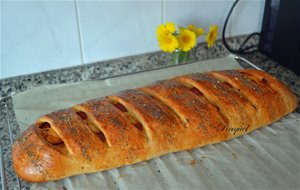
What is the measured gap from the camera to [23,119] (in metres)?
0.98

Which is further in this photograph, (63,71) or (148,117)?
(63,71)

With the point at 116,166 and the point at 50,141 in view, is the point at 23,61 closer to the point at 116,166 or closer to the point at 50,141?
the point at 50,141

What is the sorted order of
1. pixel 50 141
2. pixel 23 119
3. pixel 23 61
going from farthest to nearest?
1. pixel 23 61
2. pixel 23 119
3. pixel 50 141

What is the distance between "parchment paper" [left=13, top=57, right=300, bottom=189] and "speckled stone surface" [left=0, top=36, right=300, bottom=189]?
0.15 ft

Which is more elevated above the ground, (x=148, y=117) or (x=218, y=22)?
(x=218, y=22)

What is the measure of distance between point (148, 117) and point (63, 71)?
432 millimetres

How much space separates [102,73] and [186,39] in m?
0.31

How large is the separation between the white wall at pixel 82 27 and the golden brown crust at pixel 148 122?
296 millimetres

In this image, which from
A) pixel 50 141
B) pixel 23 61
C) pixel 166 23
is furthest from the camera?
pixel 166 23

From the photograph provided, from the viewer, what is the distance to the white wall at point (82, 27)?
1068 mm

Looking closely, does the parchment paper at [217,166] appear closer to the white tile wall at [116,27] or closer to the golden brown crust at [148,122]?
the golden brown crust at [148,122]

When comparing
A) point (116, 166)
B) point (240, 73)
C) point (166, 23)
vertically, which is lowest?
A: point (116, 166)

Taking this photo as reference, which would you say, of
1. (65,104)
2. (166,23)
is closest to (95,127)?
(65,104)

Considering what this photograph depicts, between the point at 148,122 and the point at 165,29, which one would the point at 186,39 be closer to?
the point at 165,29
